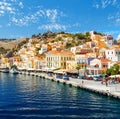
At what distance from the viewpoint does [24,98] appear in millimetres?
49094

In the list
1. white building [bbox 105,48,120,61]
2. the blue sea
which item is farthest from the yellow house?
the blue sea

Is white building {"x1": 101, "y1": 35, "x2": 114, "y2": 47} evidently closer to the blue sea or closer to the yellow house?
the yellow house

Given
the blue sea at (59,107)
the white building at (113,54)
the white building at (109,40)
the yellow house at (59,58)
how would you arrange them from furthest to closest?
the white building at (109,40)
the yellow house at (59,58)
the white building at (113,54)
the blue sea at (59,107)

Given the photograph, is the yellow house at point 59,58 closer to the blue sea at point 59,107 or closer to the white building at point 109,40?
the white building at point 109,40

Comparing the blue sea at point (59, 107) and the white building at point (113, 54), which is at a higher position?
the white building at point (113, 54)

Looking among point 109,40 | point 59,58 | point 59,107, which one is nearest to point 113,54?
point 59,58

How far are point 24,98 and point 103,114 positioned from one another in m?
16.6

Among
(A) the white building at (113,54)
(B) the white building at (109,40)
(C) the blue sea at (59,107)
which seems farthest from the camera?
(B) the white building at (109,40)

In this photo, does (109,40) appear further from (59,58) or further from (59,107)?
(59,107)

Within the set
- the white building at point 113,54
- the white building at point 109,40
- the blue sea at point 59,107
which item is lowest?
the blue sea at point 59,107

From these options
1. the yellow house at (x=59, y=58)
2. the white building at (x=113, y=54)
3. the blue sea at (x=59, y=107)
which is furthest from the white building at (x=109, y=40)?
the blue sea at (x=59, y=107)

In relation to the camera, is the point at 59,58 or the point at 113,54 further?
the point at 59,58

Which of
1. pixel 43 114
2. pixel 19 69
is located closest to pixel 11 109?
pixel 43 114

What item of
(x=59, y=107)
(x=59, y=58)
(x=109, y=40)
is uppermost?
(x=109, y=40)
